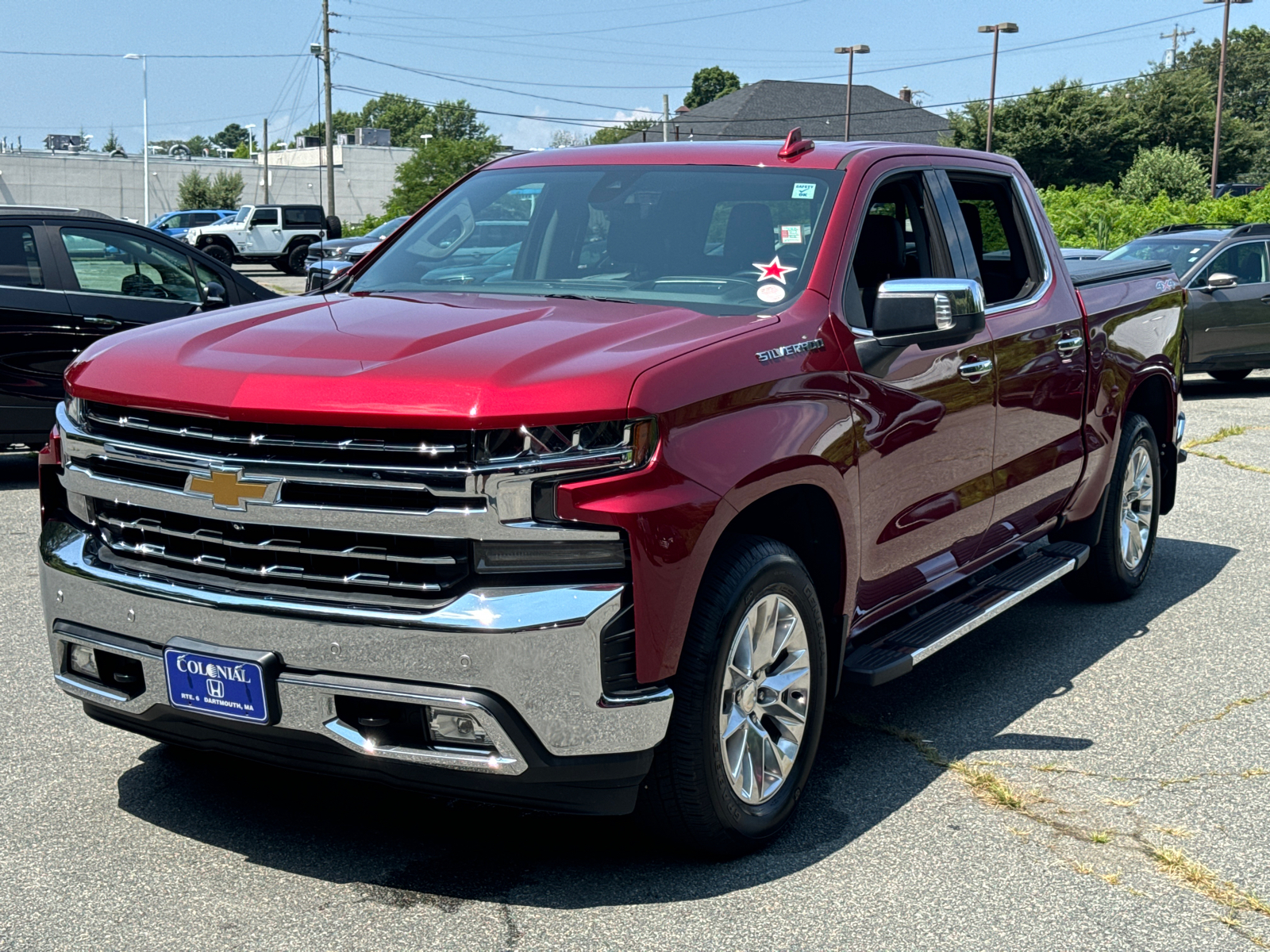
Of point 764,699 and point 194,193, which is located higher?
point 194,193

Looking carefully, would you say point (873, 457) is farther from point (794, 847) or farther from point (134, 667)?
point (134, 667)

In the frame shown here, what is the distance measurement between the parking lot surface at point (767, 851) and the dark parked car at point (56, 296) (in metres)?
4.17

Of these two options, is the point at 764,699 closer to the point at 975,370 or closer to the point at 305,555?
the point at 305,555

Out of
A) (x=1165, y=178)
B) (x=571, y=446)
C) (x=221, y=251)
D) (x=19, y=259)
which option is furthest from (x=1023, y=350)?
(x=1165, y=178)

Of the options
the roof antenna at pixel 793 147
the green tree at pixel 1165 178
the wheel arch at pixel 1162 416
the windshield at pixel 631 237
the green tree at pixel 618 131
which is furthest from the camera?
the green tree at pixel 618 131

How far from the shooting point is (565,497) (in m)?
3.31

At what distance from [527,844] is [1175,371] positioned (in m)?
4.64

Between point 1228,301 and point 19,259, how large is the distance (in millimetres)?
12231

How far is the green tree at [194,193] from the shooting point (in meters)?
85.7

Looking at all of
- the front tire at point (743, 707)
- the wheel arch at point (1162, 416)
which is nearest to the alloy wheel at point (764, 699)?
the front tire at point (743, 707)

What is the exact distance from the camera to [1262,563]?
7.79 m

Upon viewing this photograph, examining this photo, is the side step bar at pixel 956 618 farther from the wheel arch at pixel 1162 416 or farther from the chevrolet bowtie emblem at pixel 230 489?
the chevrolet bowtie emblem at pixel 230 489

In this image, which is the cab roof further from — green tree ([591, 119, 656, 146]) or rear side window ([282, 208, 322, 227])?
green tree ([591, 119, 656, 146])

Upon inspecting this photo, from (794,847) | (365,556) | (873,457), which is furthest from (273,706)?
(873,457)
